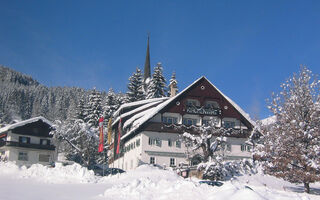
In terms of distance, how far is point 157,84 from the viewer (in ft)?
216

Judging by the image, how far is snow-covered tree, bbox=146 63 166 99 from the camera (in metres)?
65.3

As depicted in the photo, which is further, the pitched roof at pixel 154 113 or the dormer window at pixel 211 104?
the dormer window at pixel 211 104

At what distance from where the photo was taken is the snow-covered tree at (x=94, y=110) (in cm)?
6178

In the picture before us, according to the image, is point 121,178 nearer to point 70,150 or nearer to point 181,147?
point 181,147

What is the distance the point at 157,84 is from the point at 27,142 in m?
24.4

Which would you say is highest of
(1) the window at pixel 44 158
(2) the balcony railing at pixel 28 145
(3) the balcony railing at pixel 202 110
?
(3) the balcony railing at pixel 202 110

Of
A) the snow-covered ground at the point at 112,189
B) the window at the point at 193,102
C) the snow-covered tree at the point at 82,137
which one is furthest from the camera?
the snow-covered tree at the point at 82,137

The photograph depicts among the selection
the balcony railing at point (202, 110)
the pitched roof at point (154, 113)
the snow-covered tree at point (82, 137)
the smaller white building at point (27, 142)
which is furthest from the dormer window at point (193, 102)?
the smaller white building at point (27, 142)

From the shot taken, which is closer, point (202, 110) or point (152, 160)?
point (152, 160)

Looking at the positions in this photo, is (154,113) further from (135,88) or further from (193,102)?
(135,88)

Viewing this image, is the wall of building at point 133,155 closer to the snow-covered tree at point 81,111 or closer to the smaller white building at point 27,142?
the smaller white building at point 27,142

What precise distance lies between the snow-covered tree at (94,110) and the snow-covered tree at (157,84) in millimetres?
9190

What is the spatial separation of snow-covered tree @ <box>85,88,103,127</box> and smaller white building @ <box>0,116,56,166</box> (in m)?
7.08

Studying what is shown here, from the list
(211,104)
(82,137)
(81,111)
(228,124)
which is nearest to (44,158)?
(82,137)
